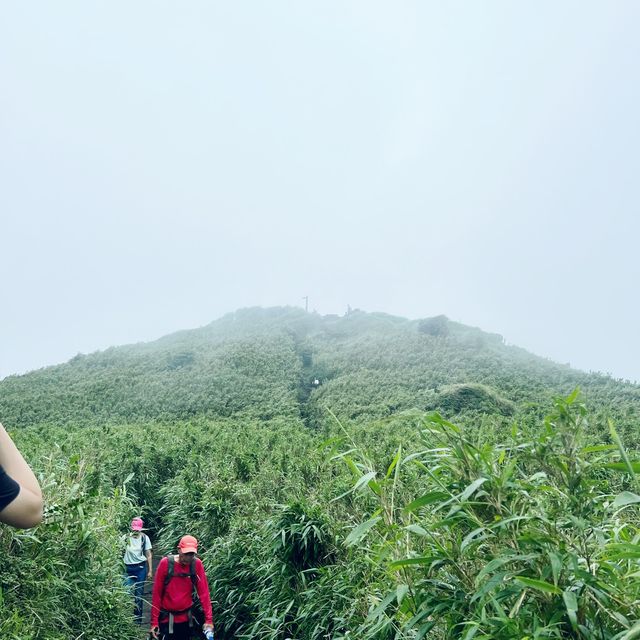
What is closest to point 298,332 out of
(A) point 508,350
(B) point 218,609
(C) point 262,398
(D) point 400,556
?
(A) point 508,350

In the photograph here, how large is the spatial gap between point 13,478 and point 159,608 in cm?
483

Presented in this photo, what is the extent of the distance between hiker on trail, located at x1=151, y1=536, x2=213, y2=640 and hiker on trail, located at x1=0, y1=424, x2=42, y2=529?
452 cm

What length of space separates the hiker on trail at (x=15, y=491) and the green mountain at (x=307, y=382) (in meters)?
19.8

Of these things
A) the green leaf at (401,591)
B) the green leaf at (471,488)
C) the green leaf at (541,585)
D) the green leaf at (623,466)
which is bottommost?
the green leaf at (401,591)

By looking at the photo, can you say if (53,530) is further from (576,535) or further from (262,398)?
(262,398)

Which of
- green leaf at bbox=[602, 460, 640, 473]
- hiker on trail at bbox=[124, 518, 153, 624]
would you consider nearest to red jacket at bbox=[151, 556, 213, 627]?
hiker on trail at bbox=[124, 518, 153, 624]

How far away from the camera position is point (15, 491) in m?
1.36

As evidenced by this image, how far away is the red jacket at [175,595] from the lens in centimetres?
530

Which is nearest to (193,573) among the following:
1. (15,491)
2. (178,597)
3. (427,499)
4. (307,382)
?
(178,597)

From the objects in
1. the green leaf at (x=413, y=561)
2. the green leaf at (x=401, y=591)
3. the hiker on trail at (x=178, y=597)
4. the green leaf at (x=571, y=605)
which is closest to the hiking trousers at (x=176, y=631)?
the hiker on trail at (x=178, y=597)

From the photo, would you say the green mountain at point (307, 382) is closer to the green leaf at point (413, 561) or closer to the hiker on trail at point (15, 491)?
the green leaf at point (413, 561)

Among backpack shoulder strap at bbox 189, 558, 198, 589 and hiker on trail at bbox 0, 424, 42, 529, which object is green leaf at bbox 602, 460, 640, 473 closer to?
hiker on trail at bbox 0, 424, 42, 529

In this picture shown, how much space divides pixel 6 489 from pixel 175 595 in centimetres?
484

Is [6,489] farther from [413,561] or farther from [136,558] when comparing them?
[136,558]
